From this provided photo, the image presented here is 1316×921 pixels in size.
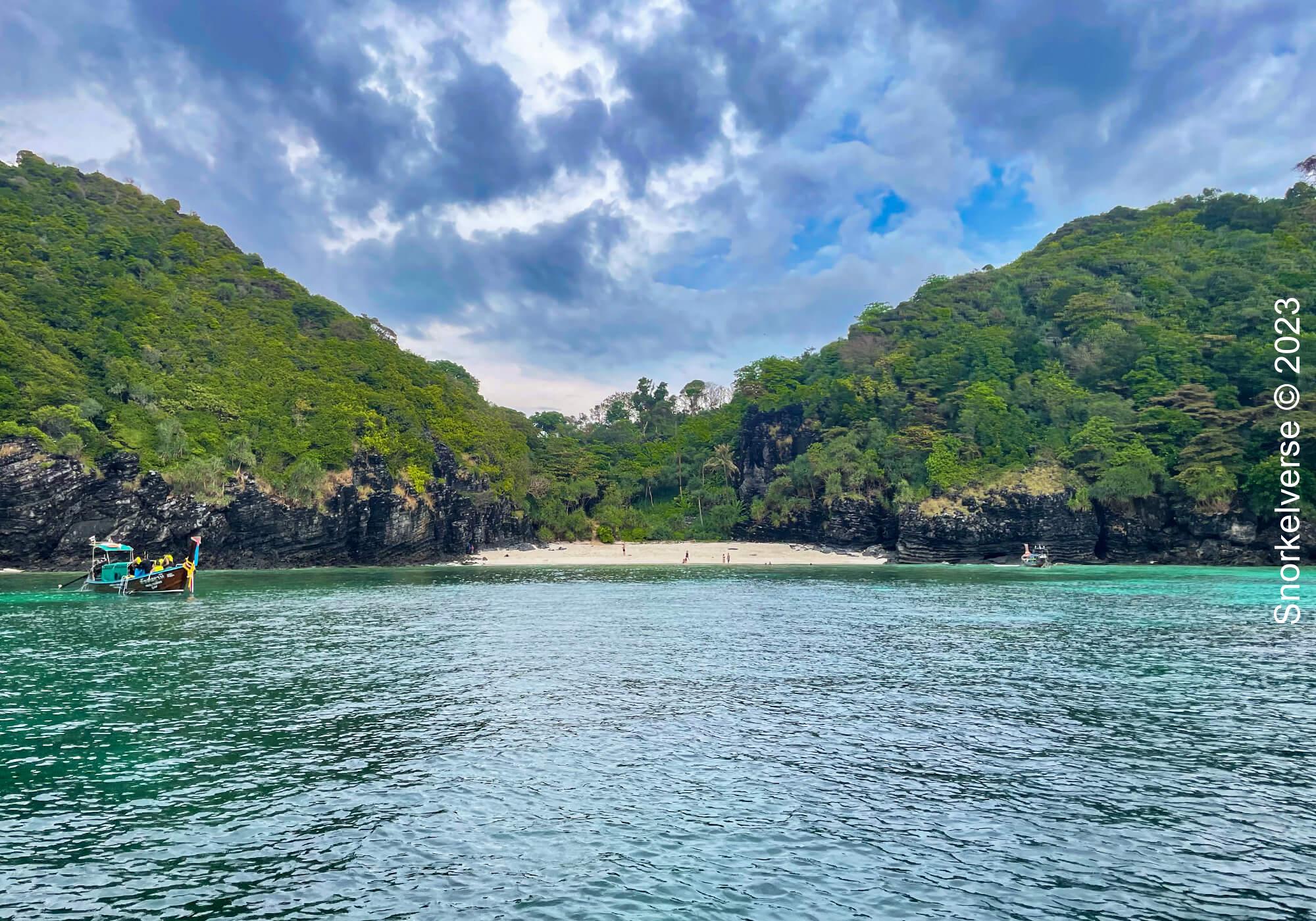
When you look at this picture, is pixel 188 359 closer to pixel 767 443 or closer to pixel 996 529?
pixel 767 443

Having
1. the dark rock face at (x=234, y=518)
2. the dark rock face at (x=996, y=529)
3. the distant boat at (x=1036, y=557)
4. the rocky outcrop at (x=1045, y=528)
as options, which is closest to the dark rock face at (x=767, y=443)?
the rocky outcrop at (x=1045, y=528)

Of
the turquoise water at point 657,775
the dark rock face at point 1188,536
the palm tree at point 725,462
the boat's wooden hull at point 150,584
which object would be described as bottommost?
the turquoise water at point 657,775

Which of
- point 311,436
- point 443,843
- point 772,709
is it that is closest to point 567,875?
point 443,843

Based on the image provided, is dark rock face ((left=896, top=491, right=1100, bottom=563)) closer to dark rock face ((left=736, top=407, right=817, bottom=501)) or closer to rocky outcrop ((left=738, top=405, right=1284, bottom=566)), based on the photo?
rocky outcrop ((left=738, top=405, right=1284, bottom=566))

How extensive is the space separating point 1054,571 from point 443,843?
235 feet

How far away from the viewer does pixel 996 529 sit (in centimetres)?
8212

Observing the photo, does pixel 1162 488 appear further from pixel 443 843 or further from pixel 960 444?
pixel 443 843

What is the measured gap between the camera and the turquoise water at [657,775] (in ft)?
31.1

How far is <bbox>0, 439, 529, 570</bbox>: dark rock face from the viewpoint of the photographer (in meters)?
61.5

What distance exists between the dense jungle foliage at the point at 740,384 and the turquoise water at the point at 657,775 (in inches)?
1951

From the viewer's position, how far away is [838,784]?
13.5 meters

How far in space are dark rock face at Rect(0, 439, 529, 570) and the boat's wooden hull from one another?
19.1 m

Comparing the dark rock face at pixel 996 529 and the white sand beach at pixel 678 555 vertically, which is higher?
the dark rock face at pixel 996 529

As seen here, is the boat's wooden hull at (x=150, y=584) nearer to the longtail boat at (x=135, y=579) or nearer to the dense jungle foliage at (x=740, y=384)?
the longtail boat at (x=135, y=579)
